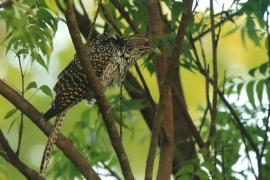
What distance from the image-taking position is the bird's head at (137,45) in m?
5.93

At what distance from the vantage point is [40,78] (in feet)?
30.6

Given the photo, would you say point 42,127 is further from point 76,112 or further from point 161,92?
point 76,112

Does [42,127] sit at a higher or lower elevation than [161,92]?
lower

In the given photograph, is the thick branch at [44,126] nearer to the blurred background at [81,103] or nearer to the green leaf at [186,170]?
the green leaf at [186,170]

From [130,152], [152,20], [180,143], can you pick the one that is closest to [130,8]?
[152,20]

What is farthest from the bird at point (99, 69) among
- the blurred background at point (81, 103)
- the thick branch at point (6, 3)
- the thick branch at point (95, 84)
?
the blurred background at point (81, 103)

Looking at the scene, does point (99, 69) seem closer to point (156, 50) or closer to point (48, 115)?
point (156, 50)

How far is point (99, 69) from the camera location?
570cm

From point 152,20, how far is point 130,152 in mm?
4895

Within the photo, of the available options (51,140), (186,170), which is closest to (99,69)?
(51,140)

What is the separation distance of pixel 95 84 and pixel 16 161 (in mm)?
794

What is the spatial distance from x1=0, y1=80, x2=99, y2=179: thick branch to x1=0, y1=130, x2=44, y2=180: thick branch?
9.7 inches

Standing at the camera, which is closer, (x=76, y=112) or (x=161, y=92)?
(x=161, y=92)

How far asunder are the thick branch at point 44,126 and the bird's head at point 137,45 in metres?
1.32
